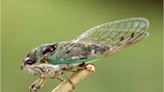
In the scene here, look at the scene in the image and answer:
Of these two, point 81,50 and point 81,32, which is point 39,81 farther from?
point 81,32

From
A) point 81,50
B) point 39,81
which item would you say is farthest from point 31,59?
point 81,50

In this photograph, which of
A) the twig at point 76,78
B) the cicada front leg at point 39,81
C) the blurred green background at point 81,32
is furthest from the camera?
the blurred green background at point 81,32

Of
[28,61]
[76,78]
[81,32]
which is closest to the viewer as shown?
[76,78]

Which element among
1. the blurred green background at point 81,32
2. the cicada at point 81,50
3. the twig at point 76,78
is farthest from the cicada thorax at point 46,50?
the blurred green background at point 81,32

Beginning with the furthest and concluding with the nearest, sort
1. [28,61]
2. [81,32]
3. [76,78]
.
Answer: [81,32] < [28,61] < [76,78]

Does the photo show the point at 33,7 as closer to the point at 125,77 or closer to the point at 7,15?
the point at 7,15

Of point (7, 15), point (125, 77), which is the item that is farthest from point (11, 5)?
point (125, 77)

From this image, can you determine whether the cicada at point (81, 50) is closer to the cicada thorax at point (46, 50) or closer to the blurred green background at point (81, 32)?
the cicada thorax at point (46, 50)
